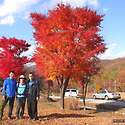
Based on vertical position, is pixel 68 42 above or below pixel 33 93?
above

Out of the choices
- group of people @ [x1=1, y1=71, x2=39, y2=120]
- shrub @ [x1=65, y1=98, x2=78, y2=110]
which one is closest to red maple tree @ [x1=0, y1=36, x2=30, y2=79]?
shrub @ [x1=65, y1=98, x2=78, y2=110]

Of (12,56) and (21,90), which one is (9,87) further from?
(12,56)

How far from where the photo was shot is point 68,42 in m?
11.3

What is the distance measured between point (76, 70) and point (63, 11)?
4.12 metres

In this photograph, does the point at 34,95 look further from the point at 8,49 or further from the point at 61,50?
the point at 8,49

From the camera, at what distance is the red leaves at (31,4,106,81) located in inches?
443

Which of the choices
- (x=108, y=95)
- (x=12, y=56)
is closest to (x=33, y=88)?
(x=12, y=56)

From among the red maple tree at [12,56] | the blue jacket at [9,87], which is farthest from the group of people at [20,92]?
the red maple tree at [12,56]

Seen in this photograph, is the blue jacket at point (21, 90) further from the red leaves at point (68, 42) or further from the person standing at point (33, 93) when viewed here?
the red leaves at point (68, 42)

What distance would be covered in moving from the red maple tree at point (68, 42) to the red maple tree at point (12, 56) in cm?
767

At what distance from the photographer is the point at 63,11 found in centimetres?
1205

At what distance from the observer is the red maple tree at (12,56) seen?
19.1m

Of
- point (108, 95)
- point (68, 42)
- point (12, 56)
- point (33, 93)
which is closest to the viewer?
point (33, 93)

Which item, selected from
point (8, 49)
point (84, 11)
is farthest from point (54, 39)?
point (8, 49)
